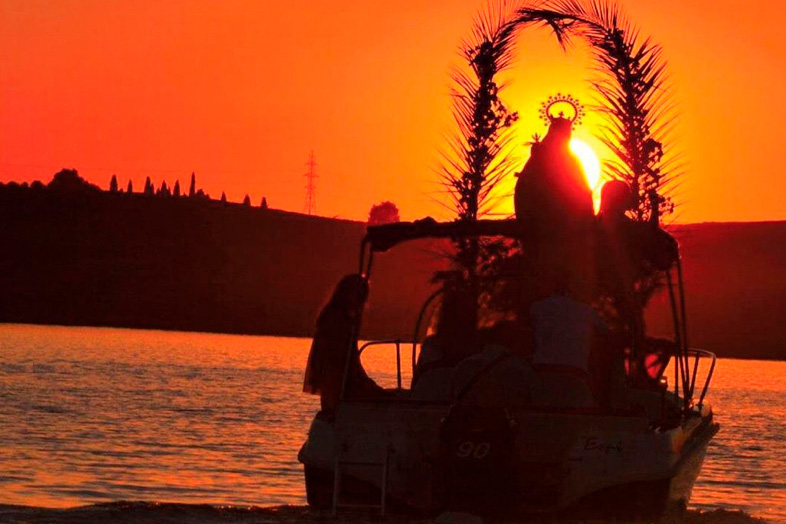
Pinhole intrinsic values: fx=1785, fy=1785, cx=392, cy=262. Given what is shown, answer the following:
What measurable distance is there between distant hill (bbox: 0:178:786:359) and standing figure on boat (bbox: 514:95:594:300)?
93808 millimetres

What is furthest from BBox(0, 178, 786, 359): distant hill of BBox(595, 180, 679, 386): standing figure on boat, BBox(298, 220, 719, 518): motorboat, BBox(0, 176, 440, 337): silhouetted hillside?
BBox(298, 220, 719, 518): motorboat

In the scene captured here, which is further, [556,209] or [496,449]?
[556,209]

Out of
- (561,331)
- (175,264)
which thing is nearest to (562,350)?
(561,331)

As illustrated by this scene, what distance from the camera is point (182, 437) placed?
72.9ft

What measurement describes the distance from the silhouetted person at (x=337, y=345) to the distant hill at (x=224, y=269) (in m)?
98.3

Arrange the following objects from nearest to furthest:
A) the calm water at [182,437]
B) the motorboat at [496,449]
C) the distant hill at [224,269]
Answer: the motorboat at [496,449]
the calm water at [182,437]
the distant hill at [224,269]

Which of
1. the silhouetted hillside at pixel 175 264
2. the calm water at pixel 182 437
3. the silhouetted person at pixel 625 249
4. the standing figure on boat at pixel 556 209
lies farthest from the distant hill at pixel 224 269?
the silhouetted person at pixel 625 249

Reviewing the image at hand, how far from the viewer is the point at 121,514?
41.5 feet

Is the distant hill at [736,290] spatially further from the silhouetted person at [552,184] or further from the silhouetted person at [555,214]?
the silhouetted person at [555,214]

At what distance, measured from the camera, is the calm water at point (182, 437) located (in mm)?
16375

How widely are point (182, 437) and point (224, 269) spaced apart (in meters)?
112

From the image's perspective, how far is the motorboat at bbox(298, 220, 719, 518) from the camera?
38.4 ft

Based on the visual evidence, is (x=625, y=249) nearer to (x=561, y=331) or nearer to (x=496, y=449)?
(x=561, y=331)

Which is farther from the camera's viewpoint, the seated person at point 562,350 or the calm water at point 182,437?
the calm water at point 182,437
